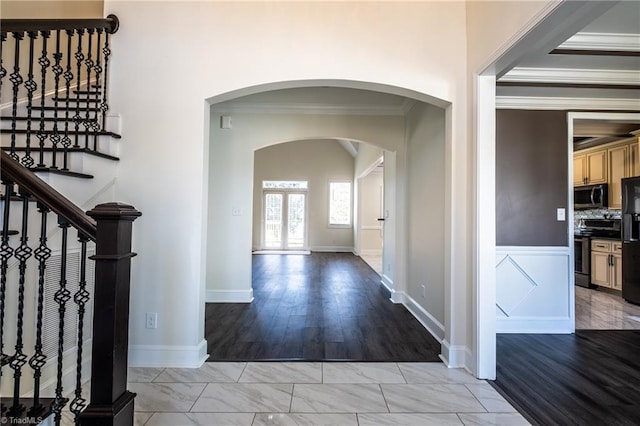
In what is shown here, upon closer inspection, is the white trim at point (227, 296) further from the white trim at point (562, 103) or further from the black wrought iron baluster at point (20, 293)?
the white trim at point (562, 103)

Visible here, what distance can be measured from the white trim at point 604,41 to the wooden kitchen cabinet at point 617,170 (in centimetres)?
307

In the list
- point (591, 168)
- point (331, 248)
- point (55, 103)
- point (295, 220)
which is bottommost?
point (331, 248)

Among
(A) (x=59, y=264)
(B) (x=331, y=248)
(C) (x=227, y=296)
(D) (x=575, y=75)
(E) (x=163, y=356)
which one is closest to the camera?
(A) (x=59, y=264)

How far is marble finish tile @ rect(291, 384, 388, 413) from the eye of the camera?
6.35 feet

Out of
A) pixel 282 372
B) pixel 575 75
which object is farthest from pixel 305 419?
pixel 575 75

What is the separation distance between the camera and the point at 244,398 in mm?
2041

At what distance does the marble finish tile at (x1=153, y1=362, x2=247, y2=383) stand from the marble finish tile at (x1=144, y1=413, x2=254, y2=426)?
38cm

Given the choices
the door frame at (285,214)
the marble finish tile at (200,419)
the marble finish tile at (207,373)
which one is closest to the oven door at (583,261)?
the marble finish tile at (207,373)

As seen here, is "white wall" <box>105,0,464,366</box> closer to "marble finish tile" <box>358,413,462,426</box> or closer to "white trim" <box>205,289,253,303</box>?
"marble finish tile" <box>358,413,462,426</box>

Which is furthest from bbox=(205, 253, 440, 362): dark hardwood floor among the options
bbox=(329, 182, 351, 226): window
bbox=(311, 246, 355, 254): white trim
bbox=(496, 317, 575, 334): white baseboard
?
bbox=(329, 182, 351, 226): window

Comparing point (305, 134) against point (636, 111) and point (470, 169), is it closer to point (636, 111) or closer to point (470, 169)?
point (470, 169)

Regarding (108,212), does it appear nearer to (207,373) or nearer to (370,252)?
(207,373)

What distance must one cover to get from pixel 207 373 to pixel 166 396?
0.34m

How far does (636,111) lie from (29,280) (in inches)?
212
